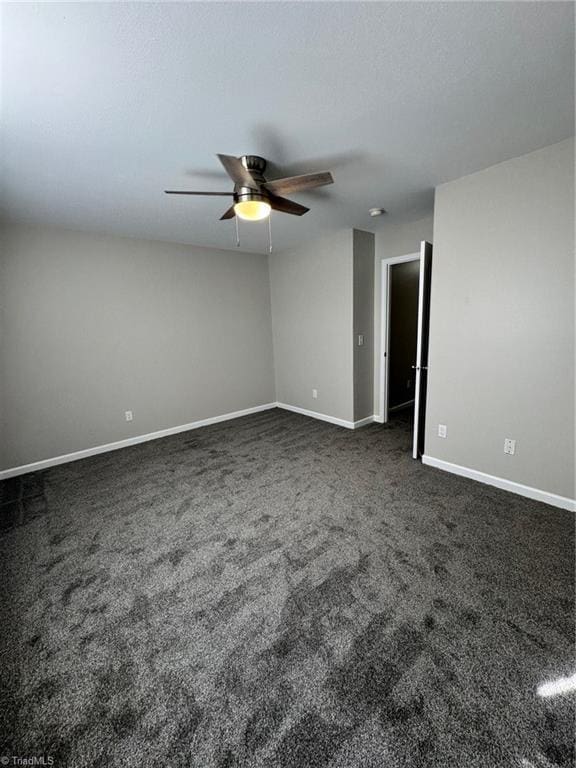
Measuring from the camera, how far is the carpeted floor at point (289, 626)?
3.76ft

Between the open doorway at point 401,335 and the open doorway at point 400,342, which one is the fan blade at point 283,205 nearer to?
the open doorway at point 400,342

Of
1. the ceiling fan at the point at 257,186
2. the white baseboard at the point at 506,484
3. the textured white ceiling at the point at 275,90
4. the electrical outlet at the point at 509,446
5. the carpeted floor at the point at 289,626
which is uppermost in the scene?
the textured white ceiling at the point at 275,90

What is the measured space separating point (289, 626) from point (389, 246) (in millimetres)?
3989

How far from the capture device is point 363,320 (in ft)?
13.7

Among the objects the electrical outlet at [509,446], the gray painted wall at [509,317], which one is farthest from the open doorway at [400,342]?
the electrical outlet at [509,446]

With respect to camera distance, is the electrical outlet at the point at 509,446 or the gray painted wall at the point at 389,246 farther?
the gray painted wall at the point at 389,246

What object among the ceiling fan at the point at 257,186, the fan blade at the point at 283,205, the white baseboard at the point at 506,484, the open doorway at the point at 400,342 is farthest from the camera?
the open doorway at the point at 400,342

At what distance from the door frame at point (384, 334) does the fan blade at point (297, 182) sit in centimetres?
224

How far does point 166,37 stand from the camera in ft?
4.00

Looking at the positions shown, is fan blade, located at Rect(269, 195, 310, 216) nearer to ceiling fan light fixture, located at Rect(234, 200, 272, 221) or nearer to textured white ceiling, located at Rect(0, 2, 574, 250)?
ceiling fan light fixture, located at Rect(234, 200, 272, 221)

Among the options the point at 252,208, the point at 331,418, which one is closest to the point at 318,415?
the point at 331,418

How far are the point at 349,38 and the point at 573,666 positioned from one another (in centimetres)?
275

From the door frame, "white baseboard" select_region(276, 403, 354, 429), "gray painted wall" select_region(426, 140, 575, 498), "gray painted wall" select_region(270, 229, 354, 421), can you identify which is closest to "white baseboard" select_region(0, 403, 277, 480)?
"white baseboard" select_region(276, 403, 354, 429)

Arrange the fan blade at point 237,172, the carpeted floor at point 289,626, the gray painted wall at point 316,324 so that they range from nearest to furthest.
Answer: the carpeted floor at point 289,626 < the fan blade at point 237,172 < the gray painted wall at point 316,324
